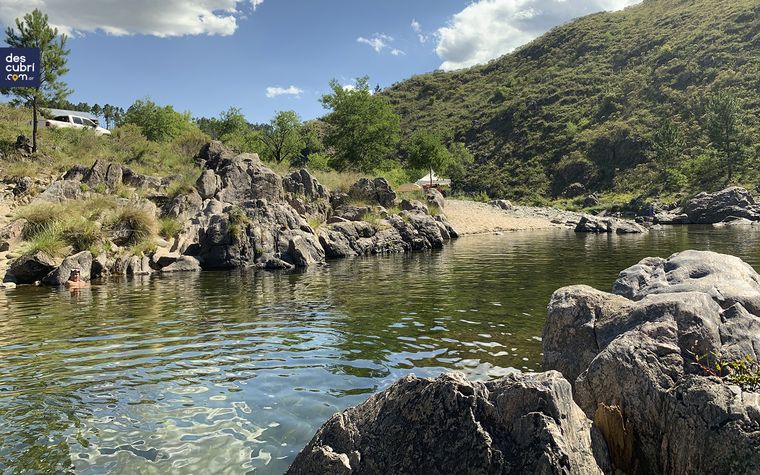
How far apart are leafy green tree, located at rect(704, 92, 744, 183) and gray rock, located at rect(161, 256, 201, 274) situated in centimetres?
6967

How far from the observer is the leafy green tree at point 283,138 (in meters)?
60.2

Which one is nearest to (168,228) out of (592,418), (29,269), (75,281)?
(29,269)

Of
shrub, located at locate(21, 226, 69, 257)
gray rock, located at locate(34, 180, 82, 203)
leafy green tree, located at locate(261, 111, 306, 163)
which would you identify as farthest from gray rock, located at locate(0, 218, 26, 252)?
leafy green tree, located at locate(261, 111, 306, 163)

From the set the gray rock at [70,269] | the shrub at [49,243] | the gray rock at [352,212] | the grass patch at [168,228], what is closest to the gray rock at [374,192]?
the gray rock at [352,212]

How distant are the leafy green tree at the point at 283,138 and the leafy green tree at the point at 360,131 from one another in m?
5.02

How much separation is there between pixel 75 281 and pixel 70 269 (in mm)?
1041

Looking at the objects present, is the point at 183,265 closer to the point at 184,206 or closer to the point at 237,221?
the point at 237,221

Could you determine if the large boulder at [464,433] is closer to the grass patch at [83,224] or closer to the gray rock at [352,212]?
the grass patch at [83,224]

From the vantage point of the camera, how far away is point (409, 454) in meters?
4.05

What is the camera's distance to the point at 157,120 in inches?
2301

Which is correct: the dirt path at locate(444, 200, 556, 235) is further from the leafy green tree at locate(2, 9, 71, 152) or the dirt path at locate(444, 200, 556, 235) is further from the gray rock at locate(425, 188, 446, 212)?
the leafy green tree at locate(2, 9, 71, 152)

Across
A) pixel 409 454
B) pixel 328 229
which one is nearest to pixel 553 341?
pixel 409 454

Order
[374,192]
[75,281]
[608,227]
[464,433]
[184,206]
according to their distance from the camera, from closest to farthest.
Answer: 1. [464,433]
2. [75,281]
3. [184,206]
4. [374,192]
5. [608,227]

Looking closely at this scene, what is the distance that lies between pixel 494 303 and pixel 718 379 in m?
9.79
